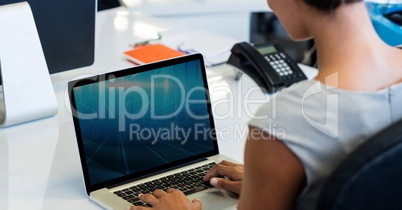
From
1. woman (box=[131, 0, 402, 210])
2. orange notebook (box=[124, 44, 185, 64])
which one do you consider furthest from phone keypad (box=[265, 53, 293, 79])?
woman (box=[131, 0, 402, 210])

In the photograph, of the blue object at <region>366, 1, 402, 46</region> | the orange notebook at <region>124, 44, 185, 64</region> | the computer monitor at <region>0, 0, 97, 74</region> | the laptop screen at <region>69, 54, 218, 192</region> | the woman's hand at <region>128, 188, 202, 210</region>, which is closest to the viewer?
the woman's hand at <region>128, 188, 202, 210</region>

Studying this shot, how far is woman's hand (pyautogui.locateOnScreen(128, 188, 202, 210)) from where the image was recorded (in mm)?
1323

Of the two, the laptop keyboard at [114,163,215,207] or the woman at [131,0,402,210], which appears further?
the laptop keyboard at [114,163,215,207]

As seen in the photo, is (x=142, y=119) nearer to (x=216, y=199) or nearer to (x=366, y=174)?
(x=216, y=199)

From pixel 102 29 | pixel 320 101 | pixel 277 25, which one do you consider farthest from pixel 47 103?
pixel 277 25

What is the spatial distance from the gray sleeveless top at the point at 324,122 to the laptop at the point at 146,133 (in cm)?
38

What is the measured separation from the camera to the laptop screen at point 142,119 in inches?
56.1

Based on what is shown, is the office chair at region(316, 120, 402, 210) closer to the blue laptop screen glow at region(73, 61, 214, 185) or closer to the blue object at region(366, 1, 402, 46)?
the blue laptop screen glow at region(73, 61, 214, 185)

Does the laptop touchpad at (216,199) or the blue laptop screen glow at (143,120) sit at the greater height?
the blue laptop screen glow at (143,120)

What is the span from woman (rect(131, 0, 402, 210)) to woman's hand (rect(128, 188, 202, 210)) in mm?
241

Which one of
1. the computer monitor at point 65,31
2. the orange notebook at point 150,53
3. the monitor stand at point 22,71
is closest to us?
the monitor stand at point 22,71

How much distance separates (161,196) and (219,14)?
5.64ft

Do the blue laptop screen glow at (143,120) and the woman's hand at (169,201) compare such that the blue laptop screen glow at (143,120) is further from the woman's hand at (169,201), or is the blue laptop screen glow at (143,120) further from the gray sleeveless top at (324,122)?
the gray sleeveless top at (324,122)

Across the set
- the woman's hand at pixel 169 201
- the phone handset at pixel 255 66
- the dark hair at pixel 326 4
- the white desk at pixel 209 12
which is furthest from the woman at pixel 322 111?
the white desk at pixel 209 12
